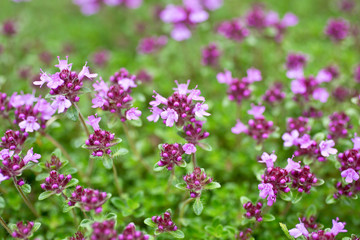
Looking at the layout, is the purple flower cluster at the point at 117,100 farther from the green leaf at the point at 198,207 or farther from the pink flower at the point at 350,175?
the pink flower at the point at 350,175

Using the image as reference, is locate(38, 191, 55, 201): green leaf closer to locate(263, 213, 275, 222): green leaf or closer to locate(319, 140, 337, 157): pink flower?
locate(263, 213, 275, 222): green leaf

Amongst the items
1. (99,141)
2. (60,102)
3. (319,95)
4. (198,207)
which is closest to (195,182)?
(198,207)

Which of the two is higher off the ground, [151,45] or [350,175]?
[151,45]

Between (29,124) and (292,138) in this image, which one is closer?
(29,124)

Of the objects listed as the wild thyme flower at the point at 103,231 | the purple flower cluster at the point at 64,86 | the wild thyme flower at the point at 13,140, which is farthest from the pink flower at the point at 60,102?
the wild thyme flower at the point at 103,231

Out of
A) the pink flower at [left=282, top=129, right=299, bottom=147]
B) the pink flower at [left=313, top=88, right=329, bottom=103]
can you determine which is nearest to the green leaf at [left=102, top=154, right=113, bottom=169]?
the pink flower at [left=282, top=129, right=299, bottom=147]

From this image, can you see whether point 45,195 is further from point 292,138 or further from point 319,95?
point 319,95

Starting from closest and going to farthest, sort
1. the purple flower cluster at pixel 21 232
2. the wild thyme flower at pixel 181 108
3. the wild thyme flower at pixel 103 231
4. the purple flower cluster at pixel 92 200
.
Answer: the wild thyme flower at pixel 103 231, the purple flower cluster at pixel 92 200, the purple flower cluster at pixel 21 232, the wild thyme flower at pixel 181 108
